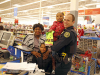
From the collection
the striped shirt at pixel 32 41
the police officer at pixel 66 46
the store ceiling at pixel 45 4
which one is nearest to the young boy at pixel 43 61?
the striped shirt at pixel 32 41

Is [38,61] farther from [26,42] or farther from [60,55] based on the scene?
[60,55]

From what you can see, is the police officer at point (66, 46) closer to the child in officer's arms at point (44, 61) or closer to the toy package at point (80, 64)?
the child in officer's arms at point (44, 61)

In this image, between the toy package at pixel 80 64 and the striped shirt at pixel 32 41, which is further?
the toy package at pixel 80 64

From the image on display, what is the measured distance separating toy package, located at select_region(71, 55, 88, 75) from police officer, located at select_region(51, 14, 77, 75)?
3.72 ft

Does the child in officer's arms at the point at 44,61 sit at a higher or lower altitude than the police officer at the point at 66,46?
lower

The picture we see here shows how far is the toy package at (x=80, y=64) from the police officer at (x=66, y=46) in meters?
1.13

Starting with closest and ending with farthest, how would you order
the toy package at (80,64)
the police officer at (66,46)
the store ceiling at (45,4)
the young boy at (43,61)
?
the police officer at (66,46) → the young boy at (43,61) → the toy package at (80,64) → the store ceiling at (45,4)

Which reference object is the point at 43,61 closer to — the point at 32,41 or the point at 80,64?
the point at 32,41

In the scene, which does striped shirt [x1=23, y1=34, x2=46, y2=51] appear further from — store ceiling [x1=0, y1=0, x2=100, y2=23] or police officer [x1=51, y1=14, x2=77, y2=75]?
store ceiling [x1=0, y1=0, x2=100, y2=23]

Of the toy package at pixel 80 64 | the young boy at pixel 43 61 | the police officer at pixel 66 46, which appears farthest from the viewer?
the toy package at pixel 80 64

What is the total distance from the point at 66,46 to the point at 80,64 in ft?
4.42

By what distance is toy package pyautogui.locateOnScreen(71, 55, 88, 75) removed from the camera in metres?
2.81

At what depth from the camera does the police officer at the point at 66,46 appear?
1715 mm

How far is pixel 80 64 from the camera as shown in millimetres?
2863
